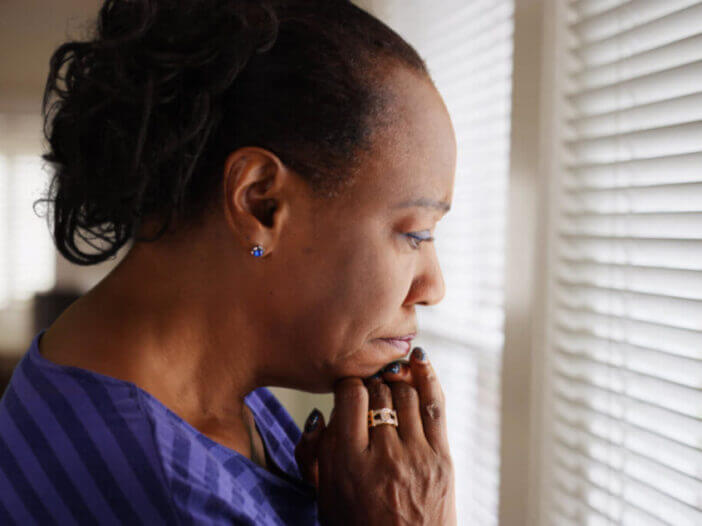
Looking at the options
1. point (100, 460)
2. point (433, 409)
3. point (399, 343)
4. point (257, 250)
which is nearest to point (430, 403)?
point (433, 409)

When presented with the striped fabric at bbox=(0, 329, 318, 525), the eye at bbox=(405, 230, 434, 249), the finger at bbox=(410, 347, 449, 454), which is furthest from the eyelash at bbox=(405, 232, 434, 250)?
the striped fabric at bbox=(0, 329, 318, 525)

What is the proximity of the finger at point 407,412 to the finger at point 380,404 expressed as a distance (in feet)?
0.05

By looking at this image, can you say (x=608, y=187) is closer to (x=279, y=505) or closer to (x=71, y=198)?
(x=279, y=505)

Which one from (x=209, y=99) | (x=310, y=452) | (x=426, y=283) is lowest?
(x=310, y=452)

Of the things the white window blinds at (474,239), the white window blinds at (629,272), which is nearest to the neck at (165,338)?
the white window blinds at (629,272)

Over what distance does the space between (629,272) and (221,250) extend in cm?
65

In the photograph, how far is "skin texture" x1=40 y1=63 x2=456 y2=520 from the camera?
2.39 ft

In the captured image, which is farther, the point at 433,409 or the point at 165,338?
the point at 433,409

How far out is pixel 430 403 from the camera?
0.94 meters

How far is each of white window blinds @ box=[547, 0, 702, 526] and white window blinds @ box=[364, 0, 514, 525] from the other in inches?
10.4

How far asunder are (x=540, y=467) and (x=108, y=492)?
873 mm

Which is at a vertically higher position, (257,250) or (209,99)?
(209,99)

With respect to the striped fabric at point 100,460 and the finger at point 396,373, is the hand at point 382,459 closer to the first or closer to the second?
the finger at point 396,373

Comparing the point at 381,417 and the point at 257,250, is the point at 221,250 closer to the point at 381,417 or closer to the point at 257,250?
the point at 257,250
